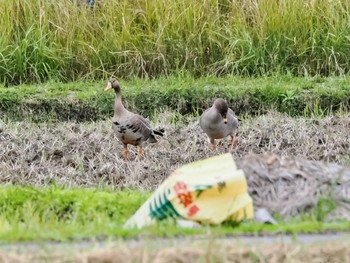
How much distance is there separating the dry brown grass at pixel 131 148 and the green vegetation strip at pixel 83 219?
1.78 m

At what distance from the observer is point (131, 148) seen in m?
9.77

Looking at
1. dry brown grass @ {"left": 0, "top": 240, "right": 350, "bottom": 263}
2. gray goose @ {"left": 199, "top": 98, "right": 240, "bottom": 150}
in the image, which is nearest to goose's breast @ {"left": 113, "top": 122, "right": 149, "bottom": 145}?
gray goose @ {"left": 199, "top": 98, "right": 240, "bottom": 150}

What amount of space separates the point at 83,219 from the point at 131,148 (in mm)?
4314

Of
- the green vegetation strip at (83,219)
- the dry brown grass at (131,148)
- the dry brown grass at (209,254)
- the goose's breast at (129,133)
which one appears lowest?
the dry brown grass at (131,148)

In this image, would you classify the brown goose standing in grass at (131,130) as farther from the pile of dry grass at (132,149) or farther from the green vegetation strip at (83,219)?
the green vegetation strip at (83,219)

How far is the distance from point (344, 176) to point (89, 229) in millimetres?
1627

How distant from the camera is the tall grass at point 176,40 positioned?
1274cm

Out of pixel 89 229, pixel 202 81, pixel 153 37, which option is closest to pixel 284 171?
pixel 89 229

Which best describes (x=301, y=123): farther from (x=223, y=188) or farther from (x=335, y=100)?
(x=223, y=188)

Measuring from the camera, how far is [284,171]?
218 inches

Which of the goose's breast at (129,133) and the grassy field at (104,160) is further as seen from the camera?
the goose's breast at (129,133)

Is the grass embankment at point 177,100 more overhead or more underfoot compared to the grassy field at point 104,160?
more underfoot

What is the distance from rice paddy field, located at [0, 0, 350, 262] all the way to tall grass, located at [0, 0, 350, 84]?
0.02 metres

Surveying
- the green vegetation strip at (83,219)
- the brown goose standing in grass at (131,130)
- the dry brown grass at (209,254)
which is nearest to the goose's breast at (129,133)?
the brown goose standing in grass at (131,130)
